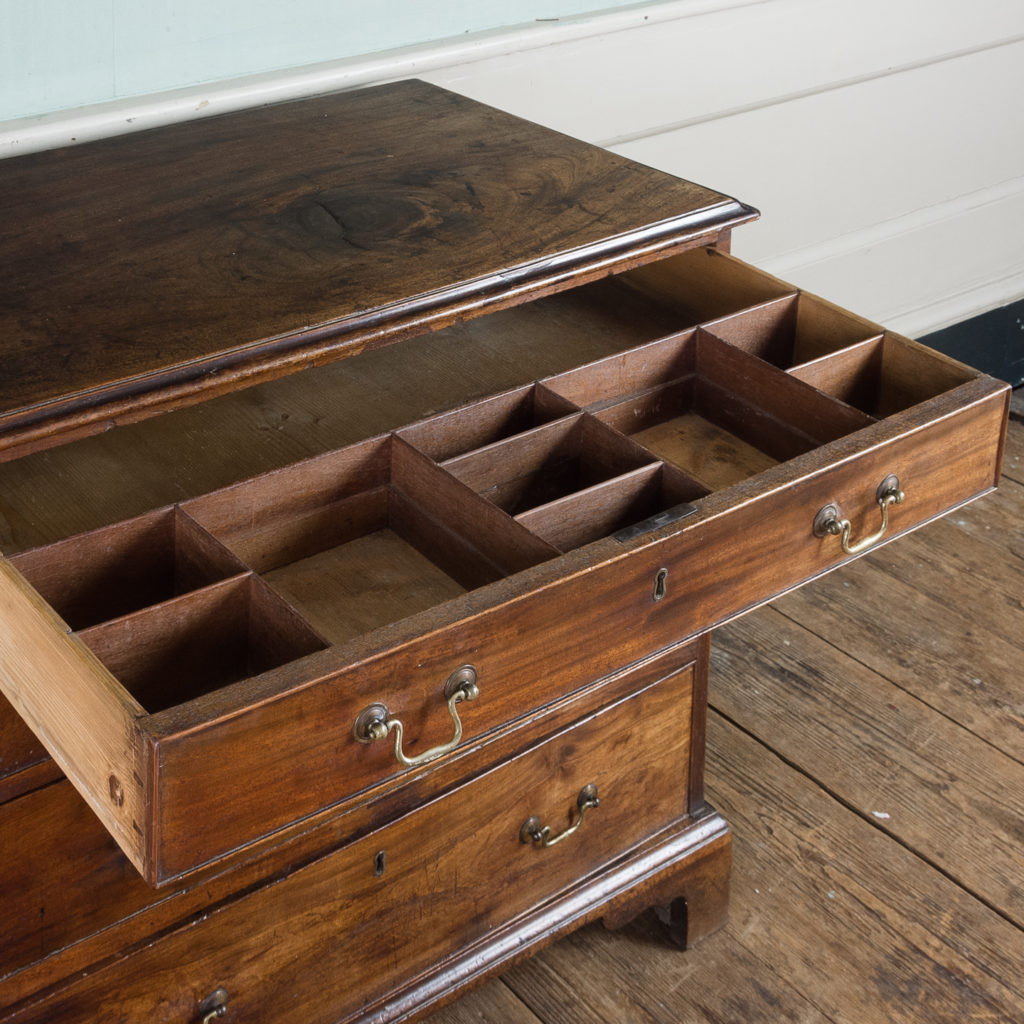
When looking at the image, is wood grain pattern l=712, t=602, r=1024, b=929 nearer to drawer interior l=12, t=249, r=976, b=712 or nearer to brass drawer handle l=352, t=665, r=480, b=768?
drawer interior l=12, t=249, r=976, b=712

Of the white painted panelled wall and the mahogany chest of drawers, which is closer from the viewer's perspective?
the mahogany chest of drawers

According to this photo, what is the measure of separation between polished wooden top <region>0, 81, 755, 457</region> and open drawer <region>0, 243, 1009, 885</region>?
0.35ft

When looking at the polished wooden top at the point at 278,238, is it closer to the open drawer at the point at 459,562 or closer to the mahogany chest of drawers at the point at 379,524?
the mahogany chest of drawers at the point at 379,524

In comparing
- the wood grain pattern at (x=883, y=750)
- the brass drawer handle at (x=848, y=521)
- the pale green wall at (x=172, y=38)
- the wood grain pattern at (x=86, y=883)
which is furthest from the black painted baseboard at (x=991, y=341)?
the wood grain pattern at (x=86, y=883)

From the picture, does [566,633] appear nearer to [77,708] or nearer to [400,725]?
[400,725]

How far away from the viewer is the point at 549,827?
136 cm

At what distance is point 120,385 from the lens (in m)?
0.97

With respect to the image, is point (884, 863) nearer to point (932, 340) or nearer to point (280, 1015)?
point (280, 1015)

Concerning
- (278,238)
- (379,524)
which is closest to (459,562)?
(379,524)

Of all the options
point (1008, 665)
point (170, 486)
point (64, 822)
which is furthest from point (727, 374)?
point (1008, 665)

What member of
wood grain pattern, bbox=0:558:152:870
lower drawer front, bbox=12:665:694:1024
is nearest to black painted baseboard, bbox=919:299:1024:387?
lower drawer front, bbox=12:665:694:1024

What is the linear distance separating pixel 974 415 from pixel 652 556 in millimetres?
345

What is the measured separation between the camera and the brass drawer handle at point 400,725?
873 millimetres

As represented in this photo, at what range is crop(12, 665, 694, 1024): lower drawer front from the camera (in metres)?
1.15
